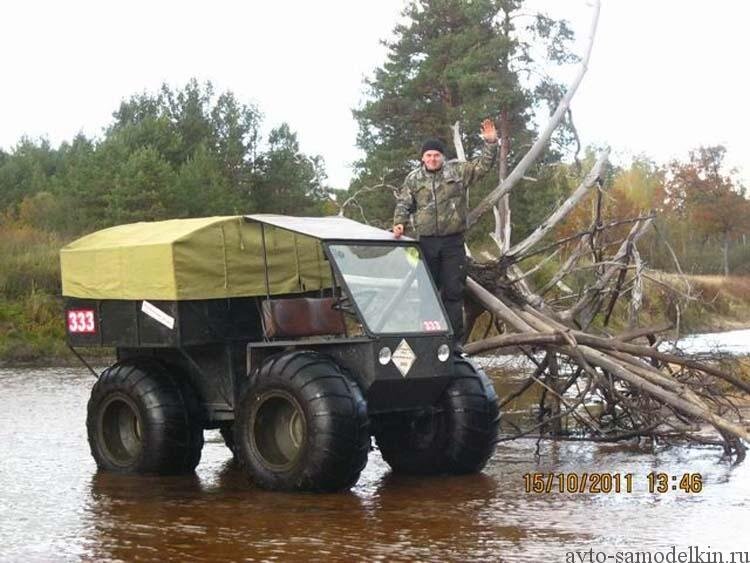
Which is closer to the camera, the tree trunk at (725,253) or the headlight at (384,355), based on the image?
the headlight at (384,355)

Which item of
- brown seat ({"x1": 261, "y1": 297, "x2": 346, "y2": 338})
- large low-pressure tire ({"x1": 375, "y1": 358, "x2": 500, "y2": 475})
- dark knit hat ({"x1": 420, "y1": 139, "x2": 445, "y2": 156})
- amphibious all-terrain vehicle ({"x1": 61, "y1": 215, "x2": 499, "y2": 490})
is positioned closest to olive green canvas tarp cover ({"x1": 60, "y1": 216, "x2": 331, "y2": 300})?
amphibious all-terrain vehicle ({"x1": 61, "y1": 215, "x2": 499, "y2": 490})

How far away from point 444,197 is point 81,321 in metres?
3.32

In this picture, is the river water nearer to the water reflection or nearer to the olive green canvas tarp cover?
the water reflection

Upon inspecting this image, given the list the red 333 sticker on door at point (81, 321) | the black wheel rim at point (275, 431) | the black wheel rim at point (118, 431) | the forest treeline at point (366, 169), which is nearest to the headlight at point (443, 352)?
the black wheel rim at point (275, 431)

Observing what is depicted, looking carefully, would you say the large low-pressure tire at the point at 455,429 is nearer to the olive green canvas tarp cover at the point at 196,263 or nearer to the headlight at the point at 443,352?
the headlight at the point at 443,352

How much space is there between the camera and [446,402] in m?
9.98

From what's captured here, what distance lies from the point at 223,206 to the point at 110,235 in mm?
39592

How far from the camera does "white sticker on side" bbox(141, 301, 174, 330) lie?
10094mm

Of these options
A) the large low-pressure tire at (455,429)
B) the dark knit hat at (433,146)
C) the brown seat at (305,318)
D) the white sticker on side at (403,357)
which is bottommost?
the large low-pressure tire at (455,429)

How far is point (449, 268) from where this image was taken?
35.2ft

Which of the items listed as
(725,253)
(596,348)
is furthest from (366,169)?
(596,348)

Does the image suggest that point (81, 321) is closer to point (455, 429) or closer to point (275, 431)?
point (275, 431)

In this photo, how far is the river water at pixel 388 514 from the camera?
285 inches

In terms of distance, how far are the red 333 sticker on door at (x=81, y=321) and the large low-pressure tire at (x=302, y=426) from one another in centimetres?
194
